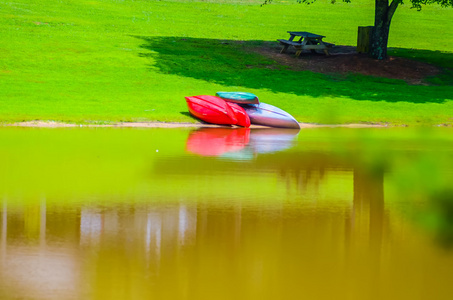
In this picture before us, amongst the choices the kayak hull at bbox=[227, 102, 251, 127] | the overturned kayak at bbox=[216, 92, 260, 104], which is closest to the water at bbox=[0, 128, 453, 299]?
the kayak hull at bbox=[227, 102, 251, 127]

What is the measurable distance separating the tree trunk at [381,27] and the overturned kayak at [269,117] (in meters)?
13.4

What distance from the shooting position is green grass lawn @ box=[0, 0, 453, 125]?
24.0 meters

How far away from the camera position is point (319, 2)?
54000 mm

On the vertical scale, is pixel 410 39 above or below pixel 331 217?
above

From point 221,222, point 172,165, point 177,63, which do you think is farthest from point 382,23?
point 221,222

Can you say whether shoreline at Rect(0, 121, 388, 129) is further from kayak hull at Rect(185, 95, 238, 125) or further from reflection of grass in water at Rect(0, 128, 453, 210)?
reflection of grass in water at Rect(0, 128, 453, 210)

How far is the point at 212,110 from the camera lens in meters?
21.6

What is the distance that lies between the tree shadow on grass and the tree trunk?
2972 millimetres

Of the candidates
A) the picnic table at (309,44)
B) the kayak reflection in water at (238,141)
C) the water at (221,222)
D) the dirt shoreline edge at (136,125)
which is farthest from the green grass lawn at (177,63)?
the water at (221,222)

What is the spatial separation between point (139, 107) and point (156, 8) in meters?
25.3

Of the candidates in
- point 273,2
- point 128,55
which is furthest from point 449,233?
point 273,2

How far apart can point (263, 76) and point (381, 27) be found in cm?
725

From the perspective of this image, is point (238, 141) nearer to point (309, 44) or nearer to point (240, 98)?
point (240, 98)

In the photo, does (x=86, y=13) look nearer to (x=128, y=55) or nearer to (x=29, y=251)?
(x=128, y=55)
